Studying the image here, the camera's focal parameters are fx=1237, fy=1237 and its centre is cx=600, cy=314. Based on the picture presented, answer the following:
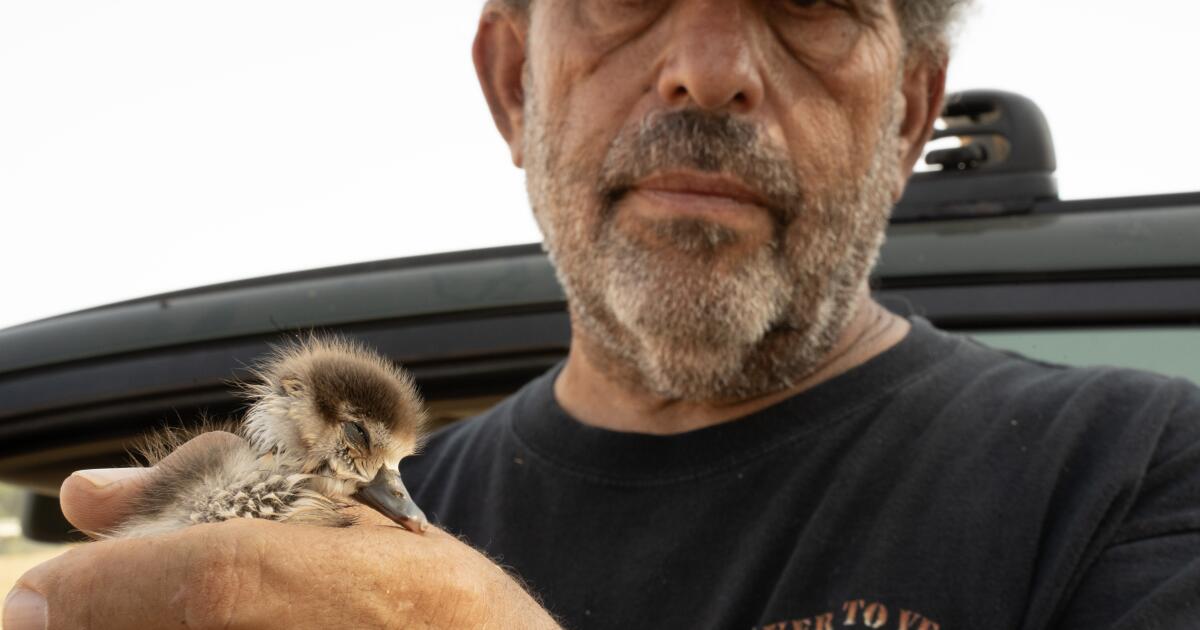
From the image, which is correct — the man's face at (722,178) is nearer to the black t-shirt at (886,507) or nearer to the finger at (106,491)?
the black t-shirt at (886,507)

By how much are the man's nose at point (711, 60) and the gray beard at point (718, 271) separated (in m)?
0.08

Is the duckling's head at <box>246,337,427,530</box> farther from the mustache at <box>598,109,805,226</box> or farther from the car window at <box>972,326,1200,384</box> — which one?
the car window at <box>972,326,1200,384</box>

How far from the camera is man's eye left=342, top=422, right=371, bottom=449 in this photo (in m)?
2.33

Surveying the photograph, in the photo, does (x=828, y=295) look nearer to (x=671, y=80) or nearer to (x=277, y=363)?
(x=671, y=80)

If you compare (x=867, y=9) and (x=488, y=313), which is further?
(x=488, y=313)

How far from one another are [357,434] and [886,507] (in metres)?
1.13

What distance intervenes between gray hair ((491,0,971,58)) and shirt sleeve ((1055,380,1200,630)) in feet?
4.74

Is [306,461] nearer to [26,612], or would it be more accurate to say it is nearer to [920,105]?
[26,612]

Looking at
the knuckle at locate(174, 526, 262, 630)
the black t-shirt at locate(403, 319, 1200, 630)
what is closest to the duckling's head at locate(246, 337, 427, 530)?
the knuckle at locate(174, 526, 262, 630)

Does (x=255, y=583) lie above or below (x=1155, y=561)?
above

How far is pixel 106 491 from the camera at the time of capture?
91.6 inches

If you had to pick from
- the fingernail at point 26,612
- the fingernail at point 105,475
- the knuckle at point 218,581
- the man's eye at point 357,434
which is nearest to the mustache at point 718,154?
the man's eye at point 357,434

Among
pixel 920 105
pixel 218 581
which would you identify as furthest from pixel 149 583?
pixel 920 105

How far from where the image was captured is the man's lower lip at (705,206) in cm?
300
